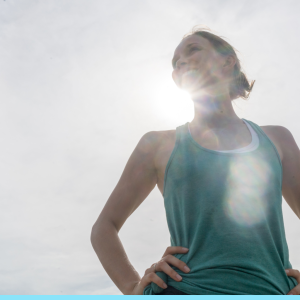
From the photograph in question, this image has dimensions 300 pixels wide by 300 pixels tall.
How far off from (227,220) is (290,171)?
82 cm

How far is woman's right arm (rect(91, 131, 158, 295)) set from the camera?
2.24m

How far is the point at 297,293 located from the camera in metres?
1.95

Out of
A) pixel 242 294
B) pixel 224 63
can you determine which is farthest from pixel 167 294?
pixel 224 63

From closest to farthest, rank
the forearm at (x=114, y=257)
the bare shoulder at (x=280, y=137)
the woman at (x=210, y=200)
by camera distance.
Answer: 1. the woman at (x=210, y=200)
2. the forearm at (x=114, y=257)
3. the bare shoulder at (x=280, y=137)

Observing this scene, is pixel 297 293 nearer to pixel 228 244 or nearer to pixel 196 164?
pixel 228 244

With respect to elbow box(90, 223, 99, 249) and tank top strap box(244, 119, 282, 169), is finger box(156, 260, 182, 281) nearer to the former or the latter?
elbow box(90, 223, 99, 249)

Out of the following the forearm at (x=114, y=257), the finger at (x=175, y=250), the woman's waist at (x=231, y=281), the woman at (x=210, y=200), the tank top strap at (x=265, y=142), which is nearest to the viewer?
the woman's waist at (x=231, y=281)

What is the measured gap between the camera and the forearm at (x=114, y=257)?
7.19 ft

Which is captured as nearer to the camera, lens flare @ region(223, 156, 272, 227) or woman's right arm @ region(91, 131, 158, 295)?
lens flare @ region(223, 156, 272, 227)

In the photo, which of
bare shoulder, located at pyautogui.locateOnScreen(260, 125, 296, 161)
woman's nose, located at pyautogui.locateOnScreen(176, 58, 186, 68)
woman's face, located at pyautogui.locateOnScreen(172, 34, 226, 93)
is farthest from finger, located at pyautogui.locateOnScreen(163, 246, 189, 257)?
woman's nose, located at pyautogui.locateOnScreen(176, 58, 186, 68)

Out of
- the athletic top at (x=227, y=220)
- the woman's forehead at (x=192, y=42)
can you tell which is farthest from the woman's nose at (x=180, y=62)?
the athletic top at (x=227, y=220)

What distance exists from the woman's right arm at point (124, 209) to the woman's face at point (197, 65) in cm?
70

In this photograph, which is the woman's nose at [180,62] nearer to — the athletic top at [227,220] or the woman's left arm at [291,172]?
the athletic top at [227,220]

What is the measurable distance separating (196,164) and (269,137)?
2.39ft
